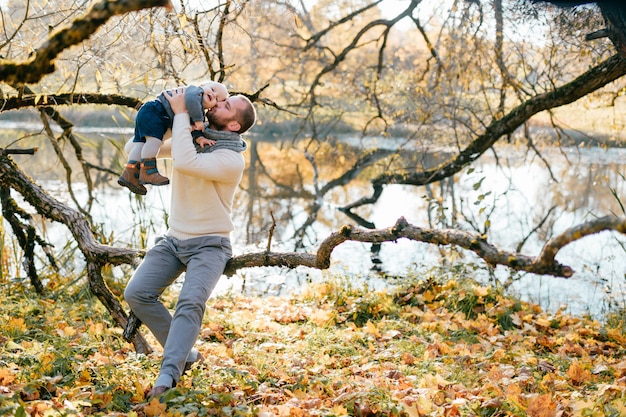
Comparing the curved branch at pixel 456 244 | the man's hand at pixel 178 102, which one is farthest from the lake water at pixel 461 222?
the man's hand at pixel 178 102

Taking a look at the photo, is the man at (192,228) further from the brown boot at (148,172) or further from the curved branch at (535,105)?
the curved branch at (535,105)

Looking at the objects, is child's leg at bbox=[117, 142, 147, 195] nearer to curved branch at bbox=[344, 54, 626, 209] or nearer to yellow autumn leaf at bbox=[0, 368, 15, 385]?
yellow autumn leaf at bbox=[0, 368, 15, 385]

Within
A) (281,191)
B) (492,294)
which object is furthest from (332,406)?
(281,191)

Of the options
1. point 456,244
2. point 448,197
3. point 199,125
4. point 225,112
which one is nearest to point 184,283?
point 199,125

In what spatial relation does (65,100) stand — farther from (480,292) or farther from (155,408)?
(480,292)

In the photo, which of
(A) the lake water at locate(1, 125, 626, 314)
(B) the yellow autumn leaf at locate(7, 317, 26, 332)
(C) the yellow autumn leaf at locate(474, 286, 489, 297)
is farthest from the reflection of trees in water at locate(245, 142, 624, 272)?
(B) the yellow autumn leaf at locate(7, 317, 26, 332)

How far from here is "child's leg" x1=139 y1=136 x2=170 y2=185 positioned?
330 cm

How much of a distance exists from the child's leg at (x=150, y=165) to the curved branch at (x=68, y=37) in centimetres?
105

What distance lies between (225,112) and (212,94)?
119 mm

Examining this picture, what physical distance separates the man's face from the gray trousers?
0.63 m

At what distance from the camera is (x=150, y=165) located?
3332mm

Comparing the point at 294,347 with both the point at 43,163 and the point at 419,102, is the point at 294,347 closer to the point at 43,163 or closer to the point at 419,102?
the point at 419,102

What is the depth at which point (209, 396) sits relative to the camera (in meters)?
2.97

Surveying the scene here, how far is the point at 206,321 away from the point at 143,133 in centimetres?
225
